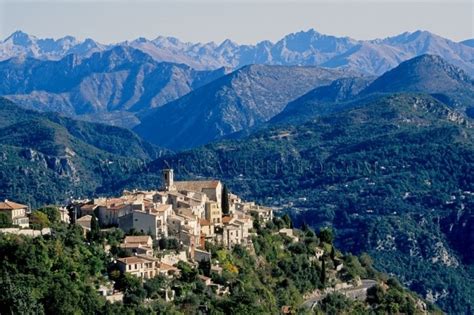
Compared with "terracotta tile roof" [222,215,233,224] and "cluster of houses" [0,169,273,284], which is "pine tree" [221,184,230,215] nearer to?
"cluster of houses" [0,169,273,284]

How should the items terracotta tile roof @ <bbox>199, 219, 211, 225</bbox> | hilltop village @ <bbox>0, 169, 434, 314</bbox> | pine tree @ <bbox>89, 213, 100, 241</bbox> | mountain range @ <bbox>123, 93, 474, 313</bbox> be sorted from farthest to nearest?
mountain range @ <bbox>123, 93, 474, 313</bbox> → terracotta tile roof @ <bbox>199, 219, 211, 225</bbox> → pine tree @ <bbox>89, 213, 100, 241</bbox> → hilltop village @ <bbox>0, 169, 434, 314</bbox>

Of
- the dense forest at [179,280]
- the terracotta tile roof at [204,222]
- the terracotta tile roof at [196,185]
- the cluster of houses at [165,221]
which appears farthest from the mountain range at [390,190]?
the terracotta tile roof at [204,222]

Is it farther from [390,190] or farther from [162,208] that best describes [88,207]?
[390,190]

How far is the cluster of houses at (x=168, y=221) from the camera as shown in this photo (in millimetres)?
59531

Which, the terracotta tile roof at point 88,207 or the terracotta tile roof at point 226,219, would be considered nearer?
the terracotta tile roof at point 88,207

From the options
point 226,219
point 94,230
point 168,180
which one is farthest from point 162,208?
point 168,180

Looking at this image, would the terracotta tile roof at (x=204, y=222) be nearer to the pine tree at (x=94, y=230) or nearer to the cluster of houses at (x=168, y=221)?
the cluster of houses at (x=168, y=221)

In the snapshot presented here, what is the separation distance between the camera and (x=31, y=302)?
1938 inches

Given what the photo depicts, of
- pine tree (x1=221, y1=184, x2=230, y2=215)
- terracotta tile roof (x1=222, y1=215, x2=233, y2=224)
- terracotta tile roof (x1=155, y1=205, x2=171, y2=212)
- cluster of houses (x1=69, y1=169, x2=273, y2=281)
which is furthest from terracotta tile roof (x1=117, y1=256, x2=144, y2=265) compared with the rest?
pine tree (x1=221, y1=184, x2=230, y2=215)

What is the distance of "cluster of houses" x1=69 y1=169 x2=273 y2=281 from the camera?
2344 inches

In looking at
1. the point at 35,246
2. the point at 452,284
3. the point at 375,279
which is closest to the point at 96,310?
the point at 35,246

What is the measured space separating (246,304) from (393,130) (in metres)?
139

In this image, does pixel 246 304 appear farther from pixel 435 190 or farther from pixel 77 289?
pixel 435 190

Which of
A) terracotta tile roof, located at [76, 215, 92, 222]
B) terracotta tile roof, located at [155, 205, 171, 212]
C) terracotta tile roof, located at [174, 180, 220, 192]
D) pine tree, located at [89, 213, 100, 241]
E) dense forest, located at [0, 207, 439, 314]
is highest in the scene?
terracotta tile roof, located at [174, 180, 220, 192]
